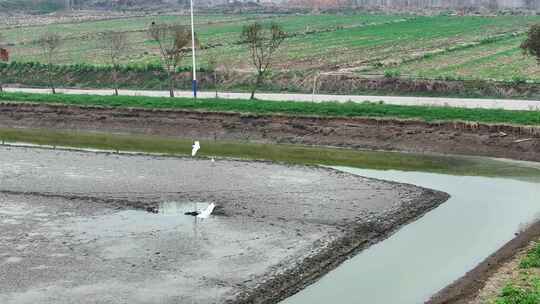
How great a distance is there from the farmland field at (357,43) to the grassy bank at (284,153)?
13.5 m

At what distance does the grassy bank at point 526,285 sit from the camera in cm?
1811

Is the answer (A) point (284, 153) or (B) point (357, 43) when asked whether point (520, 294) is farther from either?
(B) point (357, 43)

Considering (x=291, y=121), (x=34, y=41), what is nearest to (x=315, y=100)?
(x=291, y=121)

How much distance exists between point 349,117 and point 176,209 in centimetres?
1451

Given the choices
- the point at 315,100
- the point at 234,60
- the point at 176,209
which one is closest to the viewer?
the point at 176,209

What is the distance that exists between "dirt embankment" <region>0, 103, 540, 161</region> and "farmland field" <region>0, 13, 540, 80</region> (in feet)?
36.4

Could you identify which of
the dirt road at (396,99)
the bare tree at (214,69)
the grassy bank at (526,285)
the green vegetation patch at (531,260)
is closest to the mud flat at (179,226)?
the green vegetation patch at (531,260)

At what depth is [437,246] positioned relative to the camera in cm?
2381

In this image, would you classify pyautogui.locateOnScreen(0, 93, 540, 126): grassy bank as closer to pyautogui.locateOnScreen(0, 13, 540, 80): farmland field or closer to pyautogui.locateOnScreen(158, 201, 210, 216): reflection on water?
pyautogui.locateOnScreen(0, 13, 540, 80): farmland field

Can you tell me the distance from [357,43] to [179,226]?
1815 inches

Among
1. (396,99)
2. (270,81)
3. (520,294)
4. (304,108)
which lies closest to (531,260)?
(520,294)

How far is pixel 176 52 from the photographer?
4816 cm

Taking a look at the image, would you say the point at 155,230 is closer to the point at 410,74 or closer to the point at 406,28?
the point at 410,74

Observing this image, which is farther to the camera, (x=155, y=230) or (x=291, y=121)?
(x=291, y=121)
